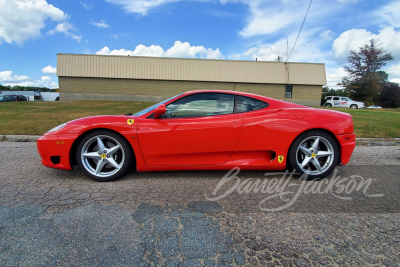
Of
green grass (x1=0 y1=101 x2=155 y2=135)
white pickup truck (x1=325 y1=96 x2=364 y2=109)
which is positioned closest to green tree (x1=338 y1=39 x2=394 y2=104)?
white pickup truck (x1=325 y1=96 x2=364 y2=109)

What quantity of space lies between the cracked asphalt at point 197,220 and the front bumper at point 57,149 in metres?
0.25

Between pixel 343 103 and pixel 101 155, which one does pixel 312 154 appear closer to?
pixel 101 155

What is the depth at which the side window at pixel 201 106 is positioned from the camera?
3.21 metres

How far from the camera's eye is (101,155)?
3096mm

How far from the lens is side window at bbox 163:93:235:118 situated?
3205 millimetres

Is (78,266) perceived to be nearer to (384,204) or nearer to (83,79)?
(384,204)

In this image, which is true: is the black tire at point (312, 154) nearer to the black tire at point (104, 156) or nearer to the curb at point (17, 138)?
the black tire at point (104, 156)

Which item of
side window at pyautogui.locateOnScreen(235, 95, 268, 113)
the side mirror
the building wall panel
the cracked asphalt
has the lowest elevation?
the cracked asphalt

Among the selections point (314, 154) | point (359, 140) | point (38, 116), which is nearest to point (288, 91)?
point (359, 140)

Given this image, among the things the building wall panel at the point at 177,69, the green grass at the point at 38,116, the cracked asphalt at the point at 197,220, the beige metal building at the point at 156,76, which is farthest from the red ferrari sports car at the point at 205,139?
the building wall panel at the point at 177,69

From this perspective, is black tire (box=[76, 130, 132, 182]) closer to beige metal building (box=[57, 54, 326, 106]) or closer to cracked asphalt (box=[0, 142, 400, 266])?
cracked asphalt (box=[0, 142, 400, 266])

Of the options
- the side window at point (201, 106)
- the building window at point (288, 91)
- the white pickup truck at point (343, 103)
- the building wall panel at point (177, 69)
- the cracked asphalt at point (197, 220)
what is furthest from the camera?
the white pickup truck at point (343, 103)

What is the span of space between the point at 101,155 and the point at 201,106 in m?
1.47

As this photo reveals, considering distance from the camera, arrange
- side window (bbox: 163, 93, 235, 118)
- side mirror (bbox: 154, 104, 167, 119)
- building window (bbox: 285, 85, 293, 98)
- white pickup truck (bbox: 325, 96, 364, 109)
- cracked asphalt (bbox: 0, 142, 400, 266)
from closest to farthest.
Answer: cracked asphalt (bbox: 0, 142, 400, 266)
side mirror (bbox: 154, 104, 167, 119)
side window (bbox: 163, 93, 235, 118)
building window (bbox: 285, 85, 293, 98)
white pickup truck (bbox: 325, 96, 364, 109)
